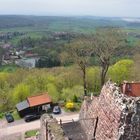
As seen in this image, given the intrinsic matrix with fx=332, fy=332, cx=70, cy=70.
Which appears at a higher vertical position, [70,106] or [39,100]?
[39,100]

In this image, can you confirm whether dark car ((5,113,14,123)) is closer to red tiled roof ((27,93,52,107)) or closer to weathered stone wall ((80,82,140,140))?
red tiled roof ((27,93,52,107))

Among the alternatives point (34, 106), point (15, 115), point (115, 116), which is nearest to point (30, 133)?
point (34, 106)

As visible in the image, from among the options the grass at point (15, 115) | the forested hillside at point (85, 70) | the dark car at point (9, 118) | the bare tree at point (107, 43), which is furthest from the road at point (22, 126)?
the bare tree at point (107, 43)

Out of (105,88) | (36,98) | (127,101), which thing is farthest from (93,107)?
(36,98)

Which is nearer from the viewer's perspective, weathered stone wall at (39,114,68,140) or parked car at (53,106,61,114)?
weathered stone wall at (39,114,68,140)

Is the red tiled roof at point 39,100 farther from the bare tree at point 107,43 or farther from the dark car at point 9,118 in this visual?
the bare tree at point 107,43

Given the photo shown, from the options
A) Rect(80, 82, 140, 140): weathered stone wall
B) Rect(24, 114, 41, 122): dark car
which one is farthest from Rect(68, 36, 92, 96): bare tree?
Rect(80, 82, 140, 140): weathered stone wall

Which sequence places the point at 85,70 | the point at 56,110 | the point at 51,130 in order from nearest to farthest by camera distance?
1. the point at 51,130
2. the point at 56,110
3. the point at 85,70

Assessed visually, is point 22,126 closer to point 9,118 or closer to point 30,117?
point 30,117
